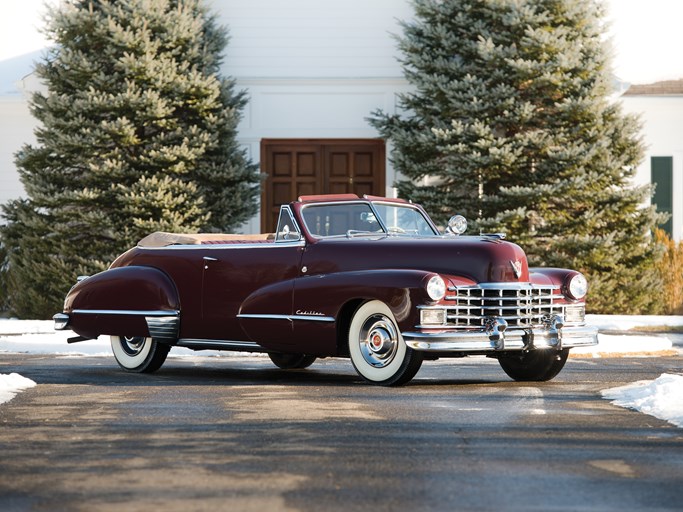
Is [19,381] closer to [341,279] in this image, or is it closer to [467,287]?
[341,279]

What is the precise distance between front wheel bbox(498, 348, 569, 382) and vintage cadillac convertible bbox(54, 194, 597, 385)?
0.01 m

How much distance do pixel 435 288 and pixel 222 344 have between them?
8.83 ft

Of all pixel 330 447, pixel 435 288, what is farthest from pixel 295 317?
pixel 330 447

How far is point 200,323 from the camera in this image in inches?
538

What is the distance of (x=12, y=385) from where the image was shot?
12219 millimetres

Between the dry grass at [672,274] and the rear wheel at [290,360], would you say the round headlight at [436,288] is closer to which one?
the rear wheel at [290,360]

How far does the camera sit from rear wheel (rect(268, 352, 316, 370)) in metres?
15.0

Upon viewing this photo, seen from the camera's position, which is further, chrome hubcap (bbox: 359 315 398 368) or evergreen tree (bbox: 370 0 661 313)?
evergreen tree (bbox: 370 0 661 313)

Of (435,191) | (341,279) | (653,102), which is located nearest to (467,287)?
(341,279)

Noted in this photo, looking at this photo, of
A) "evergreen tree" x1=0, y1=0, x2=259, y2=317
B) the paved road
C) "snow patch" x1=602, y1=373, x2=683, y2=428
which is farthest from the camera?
"evergreen tree" x1=0, y1=0, x2=259, y2=317

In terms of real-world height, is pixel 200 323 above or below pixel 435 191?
below

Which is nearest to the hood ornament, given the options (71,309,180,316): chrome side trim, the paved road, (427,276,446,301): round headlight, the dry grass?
(427,276,446,301): round headlight

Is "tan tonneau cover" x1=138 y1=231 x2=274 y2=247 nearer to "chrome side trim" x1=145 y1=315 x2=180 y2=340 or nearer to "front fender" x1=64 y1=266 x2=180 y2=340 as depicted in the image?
"front fender" x1=64 y1=266 x2=180 y2=340

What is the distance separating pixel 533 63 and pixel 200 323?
480 inches
